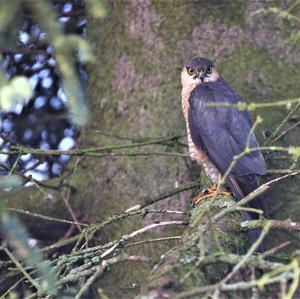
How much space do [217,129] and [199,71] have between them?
1.55ft

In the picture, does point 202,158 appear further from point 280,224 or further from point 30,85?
point 30,85

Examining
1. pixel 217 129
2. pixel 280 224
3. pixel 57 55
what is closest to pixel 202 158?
pixel 217 129

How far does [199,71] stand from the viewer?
15.7ft

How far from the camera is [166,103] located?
187 inches

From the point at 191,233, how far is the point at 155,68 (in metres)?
2.30

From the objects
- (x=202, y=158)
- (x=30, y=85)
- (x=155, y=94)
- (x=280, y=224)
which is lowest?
(x=202, y=158)

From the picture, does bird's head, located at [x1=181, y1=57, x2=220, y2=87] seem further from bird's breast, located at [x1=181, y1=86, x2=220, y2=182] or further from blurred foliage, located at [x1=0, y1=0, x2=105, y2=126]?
blurred foliage, located at [x1=0, y1=0, x2=105, y2=126]

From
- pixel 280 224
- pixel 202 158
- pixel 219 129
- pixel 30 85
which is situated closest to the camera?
pixel 30 85

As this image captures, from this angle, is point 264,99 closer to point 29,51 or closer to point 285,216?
point 285,216

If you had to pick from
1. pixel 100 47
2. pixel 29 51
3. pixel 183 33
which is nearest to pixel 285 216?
pixel 183 33

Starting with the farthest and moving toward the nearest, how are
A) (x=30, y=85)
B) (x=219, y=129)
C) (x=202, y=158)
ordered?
(x=219, y=129) → (x=202, y=158) → (x=30, y=85)

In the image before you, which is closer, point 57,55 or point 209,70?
point 57,55

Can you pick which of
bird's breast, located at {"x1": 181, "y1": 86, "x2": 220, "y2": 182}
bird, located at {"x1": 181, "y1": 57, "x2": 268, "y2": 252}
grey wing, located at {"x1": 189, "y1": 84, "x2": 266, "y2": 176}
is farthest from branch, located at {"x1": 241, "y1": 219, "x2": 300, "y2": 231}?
grey wing, located at {"x1": 189, "y1": 84, "x2": 266, "y2": 176}

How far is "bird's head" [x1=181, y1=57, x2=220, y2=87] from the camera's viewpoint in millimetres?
4688
